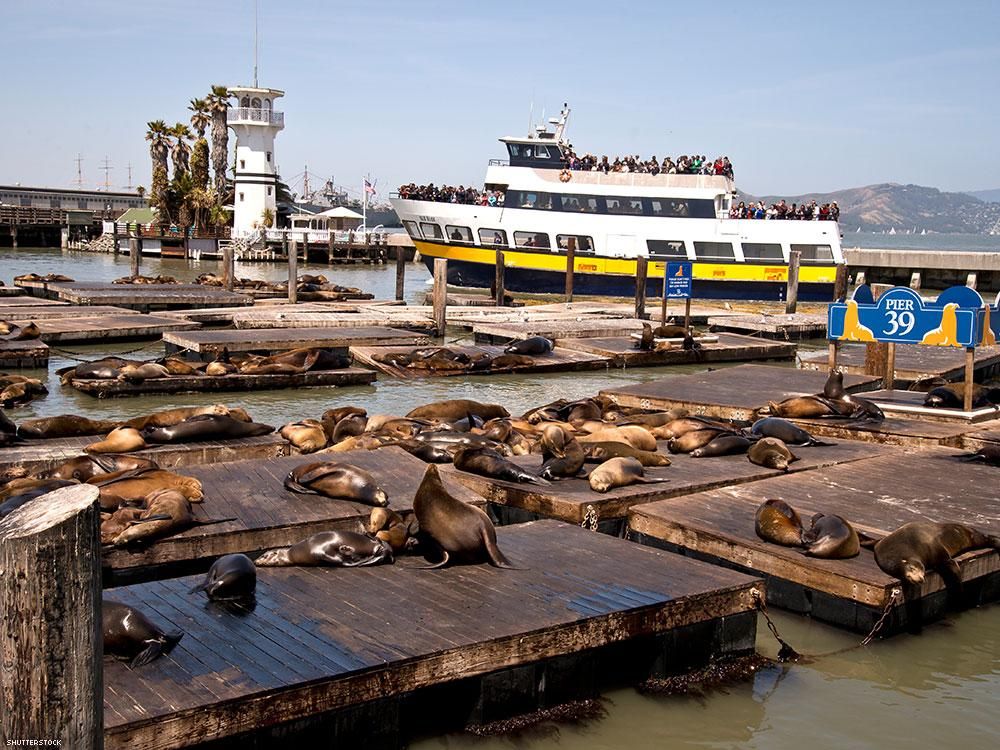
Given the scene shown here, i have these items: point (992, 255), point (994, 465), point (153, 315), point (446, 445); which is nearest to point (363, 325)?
point (153, 315)

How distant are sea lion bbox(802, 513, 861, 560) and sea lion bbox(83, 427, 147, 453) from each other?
472 cm

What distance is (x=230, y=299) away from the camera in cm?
2370

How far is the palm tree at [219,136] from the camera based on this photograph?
56.7m

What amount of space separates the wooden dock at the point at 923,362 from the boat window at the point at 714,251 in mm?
11770

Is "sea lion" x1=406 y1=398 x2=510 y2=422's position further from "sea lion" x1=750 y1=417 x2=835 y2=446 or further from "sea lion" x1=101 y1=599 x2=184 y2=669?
"sea lion" x1=101 y1=599 x2=184 y2=669

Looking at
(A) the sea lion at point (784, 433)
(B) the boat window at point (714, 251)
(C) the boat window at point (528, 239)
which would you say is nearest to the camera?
(A) the sea lion at point (784, 433)

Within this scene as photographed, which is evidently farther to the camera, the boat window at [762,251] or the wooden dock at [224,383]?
the boat window at [762,251]

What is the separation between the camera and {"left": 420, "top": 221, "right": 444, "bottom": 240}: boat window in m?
32.1

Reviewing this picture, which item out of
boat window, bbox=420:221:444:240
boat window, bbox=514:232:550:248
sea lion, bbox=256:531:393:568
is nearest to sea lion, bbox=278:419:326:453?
sea lion, bbox=256:531:393:568

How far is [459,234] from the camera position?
104ft

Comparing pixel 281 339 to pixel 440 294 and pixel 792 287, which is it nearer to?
pixel 440 294

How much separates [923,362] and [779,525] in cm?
1007

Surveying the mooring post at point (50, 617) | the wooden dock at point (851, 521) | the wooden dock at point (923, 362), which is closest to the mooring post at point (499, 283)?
the wooden dock at point (923, 362)

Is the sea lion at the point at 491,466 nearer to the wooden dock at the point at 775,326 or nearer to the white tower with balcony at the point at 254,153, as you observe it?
the wooden dock at the point at 775,326
